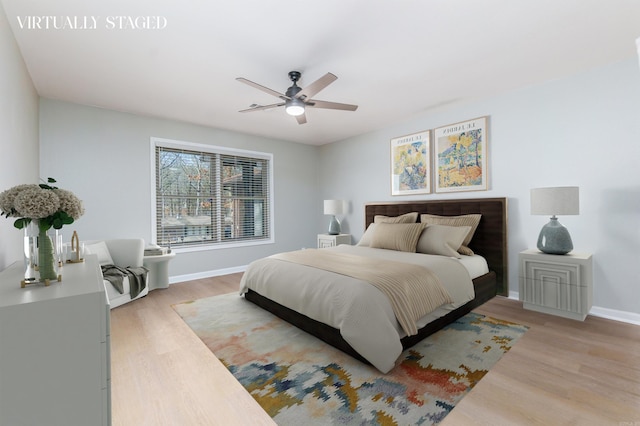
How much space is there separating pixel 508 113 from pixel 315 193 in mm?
3768

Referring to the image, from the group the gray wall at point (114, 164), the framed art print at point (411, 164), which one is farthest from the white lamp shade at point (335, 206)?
the gray wall at point (114, 164)

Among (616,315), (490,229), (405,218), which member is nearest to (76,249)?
(405,218)

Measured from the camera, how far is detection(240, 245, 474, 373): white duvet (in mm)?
1966

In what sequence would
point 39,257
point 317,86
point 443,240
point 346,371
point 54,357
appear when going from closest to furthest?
point 54,357, point 39,257, point 346,371, point 317,86, point 443,240

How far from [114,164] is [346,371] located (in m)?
4.05

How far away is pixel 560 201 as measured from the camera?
276 cm

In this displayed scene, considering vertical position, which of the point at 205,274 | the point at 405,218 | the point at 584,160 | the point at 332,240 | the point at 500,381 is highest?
the point at 584,160

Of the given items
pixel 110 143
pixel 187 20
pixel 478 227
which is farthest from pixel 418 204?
pixel 110 143

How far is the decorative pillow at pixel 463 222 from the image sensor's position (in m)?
3.45

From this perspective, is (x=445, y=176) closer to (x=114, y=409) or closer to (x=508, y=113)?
(x=508, y=113)

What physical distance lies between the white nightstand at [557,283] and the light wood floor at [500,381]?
0.19m

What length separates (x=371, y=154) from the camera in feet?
16.8

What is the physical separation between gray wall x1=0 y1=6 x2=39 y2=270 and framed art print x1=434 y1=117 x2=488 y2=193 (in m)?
4.46

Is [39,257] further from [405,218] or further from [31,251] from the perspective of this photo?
[405,218]
